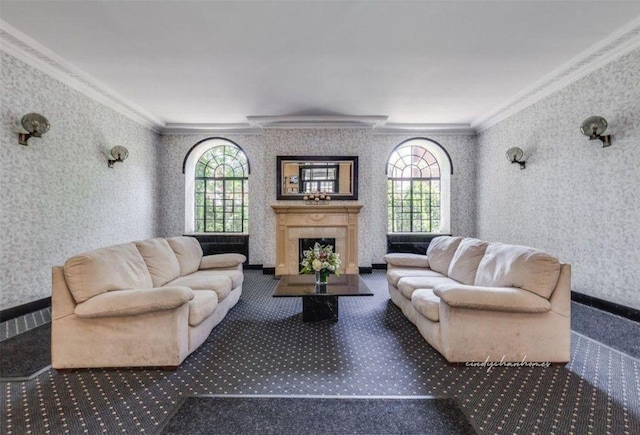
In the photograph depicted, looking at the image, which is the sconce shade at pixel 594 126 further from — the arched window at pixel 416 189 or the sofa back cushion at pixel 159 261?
the sofa back cushion at pixel 159 261

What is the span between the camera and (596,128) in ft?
11.2

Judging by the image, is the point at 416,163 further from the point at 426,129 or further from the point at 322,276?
the point at 322,276

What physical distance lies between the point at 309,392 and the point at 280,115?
4.89 metres

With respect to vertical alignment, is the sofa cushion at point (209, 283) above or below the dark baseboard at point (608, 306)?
above

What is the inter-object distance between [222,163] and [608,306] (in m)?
6.92

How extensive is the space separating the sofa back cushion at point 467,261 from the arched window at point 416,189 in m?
3.38

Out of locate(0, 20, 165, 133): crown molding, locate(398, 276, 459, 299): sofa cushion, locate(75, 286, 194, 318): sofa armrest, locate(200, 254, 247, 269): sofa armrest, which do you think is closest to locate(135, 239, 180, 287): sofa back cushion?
locate(200, 254, 247, 269): sofa armrest

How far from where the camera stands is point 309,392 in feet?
6.70

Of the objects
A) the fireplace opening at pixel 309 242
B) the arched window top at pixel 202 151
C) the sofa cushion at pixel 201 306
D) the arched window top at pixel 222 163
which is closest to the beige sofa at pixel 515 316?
A: the sofa cushion at pixel 201 306

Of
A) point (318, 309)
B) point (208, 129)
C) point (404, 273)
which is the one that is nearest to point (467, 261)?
point (404, 273)

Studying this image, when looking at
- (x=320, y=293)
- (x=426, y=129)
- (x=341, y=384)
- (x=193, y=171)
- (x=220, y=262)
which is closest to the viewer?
(x=341, y=384)

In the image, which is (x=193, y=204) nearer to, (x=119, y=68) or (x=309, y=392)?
(x=119, y=68)

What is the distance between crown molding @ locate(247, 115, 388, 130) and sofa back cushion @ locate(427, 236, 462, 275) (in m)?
2.89

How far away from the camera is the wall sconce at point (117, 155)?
488cm
